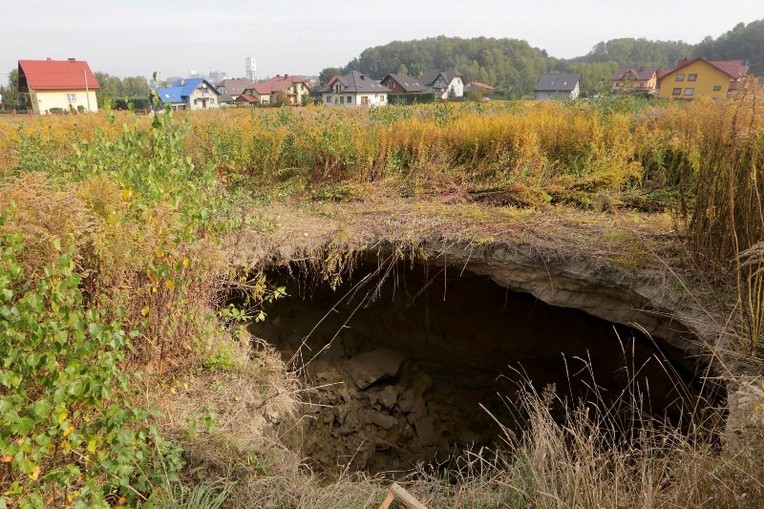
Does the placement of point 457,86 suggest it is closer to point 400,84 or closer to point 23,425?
point 400,84

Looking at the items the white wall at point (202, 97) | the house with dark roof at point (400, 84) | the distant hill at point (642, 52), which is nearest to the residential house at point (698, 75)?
the house with dark roof at point (400, 84)

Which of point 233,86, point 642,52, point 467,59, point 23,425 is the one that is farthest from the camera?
point 642,52

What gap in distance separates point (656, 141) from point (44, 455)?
6.62 m

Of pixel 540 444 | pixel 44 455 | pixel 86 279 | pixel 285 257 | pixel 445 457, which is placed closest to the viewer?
pixel 44 455

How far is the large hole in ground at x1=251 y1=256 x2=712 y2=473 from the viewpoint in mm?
5094

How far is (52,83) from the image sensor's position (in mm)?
26047

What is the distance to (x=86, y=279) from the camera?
2705 millimetres

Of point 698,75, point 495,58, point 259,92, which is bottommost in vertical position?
point 698,75

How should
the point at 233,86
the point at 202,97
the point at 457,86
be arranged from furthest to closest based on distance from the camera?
the point at 457,86 < the point at 233,86 < the point at 202,97

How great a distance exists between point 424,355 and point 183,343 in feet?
10.8

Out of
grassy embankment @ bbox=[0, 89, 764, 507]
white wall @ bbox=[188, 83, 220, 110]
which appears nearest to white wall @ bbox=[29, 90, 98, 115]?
white wall @ bbox=[188, 83, 220, 110]

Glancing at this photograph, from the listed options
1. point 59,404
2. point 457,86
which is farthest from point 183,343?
point 457,86

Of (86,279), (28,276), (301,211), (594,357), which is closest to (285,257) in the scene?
(301,211)

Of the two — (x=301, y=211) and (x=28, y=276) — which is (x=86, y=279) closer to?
(x=28, y=276)
